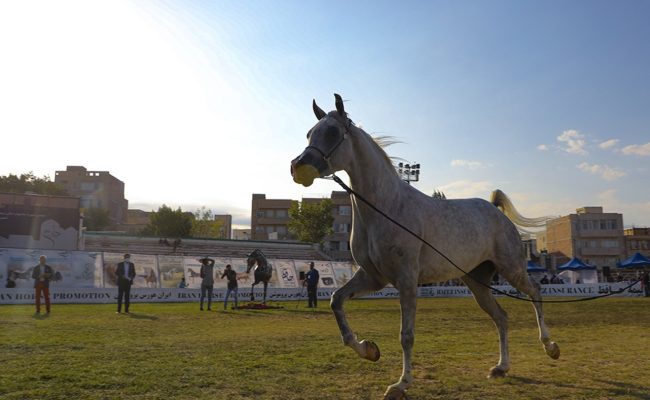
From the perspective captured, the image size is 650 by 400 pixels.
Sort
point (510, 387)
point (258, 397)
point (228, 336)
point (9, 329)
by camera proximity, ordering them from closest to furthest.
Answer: point (258, 397) < point (510, 387) < point (228, 336) < point (9, 329)

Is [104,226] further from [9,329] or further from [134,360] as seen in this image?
[134,360]

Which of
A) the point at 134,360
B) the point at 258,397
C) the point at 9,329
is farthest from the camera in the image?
the point at 9,329

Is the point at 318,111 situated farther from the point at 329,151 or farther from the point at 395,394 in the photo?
the point at 395,394

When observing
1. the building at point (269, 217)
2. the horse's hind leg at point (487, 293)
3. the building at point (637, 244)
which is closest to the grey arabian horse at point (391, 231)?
the horse's hind leg at point (487, 293)

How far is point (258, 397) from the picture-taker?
17.6 feet

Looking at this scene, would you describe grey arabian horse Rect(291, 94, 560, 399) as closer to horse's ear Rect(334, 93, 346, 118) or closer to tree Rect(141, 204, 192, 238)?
horse's ear Rect(334, 93, 346, 118)

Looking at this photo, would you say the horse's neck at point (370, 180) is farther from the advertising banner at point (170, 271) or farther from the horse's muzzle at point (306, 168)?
the advertising banner at point (170, 271)

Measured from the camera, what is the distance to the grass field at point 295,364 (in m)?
5.63

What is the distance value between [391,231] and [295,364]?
2981 mm

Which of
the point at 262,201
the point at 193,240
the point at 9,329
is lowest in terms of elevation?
the point at 9,329

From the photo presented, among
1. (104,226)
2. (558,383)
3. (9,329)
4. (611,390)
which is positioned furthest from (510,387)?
(104,226)

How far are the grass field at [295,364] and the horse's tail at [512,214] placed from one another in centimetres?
217

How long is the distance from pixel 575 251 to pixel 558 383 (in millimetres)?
95423

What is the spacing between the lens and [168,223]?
79.2m
